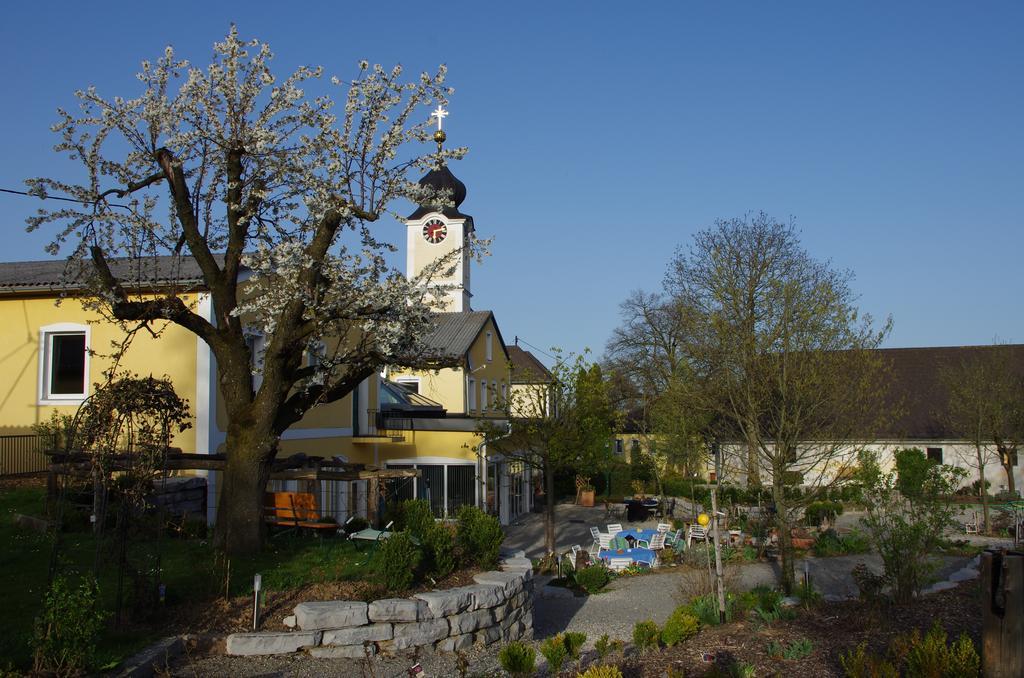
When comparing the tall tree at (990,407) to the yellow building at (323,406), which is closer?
the yellow building at (323,406)

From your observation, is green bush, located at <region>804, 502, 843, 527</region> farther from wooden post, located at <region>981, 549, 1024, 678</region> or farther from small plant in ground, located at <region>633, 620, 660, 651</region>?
wooden post, located at <region>981, 549, 1024, 678</region>

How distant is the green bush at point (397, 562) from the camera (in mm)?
8914

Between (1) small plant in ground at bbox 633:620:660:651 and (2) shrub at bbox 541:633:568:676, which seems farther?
(1) small plant in ground at bbox 633:620:660:651

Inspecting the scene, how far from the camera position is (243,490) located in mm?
9844

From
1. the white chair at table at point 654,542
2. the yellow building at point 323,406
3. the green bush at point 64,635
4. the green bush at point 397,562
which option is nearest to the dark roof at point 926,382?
the yellow building at point 323,406

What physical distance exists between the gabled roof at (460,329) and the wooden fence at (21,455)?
15853 millimetres

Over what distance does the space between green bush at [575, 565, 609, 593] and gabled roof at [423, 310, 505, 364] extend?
15467 millimetres

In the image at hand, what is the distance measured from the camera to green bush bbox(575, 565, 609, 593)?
1483 centimetres

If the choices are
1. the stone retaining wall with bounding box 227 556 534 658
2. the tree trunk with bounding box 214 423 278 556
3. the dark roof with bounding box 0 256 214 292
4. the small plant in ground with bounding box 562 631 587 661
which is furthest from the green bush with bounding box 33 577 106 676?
the dark roof with bounding box 0 256 214 292

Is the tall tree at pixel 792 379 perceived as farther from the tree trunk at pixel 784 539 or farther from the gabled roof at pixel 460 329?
the gabled roof at pixel 460 329

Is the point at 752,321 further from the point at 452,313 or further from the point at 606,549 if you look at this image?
the point at 452,313

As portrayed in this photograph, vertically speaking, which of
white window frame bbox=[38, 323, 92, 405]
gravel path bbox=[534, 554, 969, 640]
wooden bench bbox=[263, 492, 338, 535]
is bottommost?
gravel path bbox=[534, 554, 969, 640]

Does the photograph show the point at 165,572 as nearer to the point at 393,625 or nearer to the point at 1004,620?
the point at 393,625

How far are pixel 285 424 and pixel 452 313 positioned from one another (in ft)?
78.5
